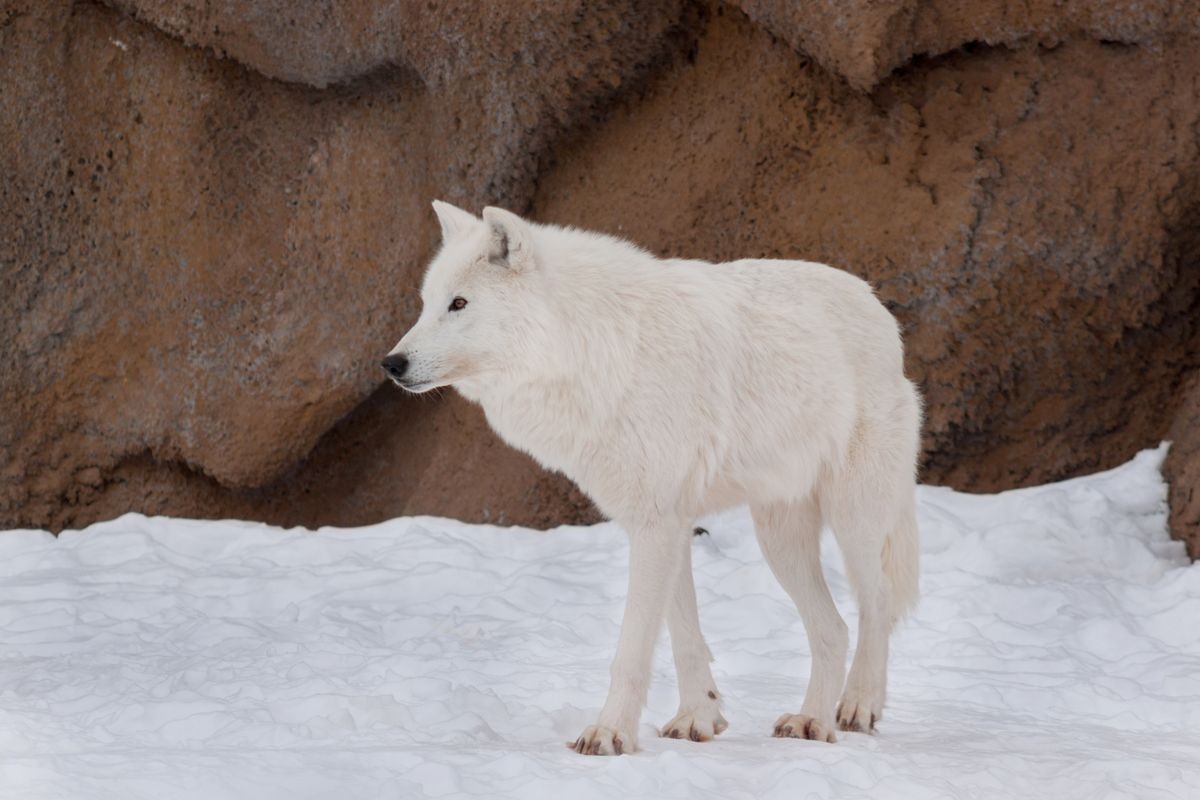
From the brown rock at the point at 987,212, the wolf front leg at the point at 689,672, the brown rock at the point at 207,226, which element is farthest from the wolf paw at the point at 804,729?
the brown rock at the point at 207,226

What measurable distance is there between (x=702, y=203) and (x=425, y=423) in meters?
2.13

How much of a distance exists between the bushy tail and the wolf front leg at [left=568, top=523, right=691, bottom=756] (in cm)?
104

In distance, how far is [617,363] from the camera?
4223mm

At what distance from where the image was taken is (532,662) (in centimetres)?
542

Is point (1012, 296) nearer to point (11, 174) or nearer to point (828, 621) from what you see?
point (828, 621)

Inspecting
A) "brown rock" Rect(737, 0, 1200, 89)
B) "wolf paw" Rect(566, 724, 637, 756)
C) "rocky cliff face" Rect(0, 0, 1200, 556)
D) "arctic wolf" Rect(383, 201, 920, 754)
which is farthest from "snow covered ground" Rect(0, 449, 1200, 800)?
"brown rock" Rect(737, 0, 1200, 89)

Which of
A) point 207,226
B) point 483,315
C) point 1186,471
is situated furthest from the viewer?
point 207,226

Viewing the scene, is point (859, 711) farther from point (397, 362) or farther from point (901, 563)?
point (397, 362)

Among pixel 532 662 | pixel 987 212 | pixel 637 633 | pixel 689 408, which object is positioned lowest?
pixel 532 662

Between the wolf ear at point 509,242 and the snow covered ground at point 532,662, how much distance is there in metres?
1.45

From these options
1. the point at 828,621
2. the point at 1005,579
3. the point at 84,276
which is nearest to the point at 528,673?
the point at 828,621

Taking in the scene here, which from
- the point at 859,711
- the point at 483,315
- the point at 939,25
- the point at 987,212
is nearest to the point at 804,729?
the point at 859,711

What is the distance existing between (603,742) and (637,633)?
0.33 m

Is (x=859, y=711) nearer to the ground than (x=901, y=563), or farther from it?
nearer to the ground
